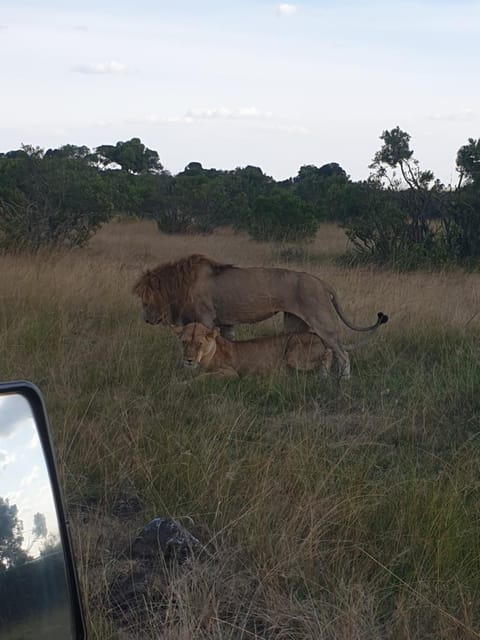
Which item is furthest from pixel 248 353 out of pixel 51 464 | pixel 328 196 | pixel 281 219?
pixel 328 196

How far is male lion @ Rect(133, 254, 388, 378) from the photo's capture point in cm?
822

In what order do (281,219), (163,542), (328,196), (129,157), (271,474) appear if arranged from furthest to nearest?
(129,157) → (328,196) → (281,219) → (271,474) → (163,542)

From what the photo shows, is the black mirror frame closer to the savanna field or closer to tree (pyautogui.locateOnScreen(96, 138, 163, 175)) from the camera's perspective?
the savanna field

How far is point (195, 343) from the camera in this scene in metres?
7.43

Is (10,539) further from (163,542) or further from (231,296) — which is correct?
(231,296)

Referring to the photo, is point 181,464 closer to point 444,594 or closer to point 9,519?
point 444,594

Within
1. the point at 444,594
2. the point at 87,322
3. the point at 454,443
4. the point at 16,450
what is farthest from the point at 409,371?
the point at 16,450

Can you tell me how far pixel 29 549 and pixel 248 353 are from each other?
615cm

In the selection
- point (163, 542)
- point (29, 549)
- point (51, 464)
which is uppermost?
point (51, 464)

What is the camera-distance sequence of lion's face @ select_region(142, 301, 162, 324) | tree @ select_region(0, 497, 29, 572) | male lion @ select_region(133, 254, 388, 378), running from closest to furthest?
tree @ select_region(0, 497, 29, 572) → male lion @ select_region(133, 254, 388, 378) → lion's face @ select_region(142, 301, 162, 324)

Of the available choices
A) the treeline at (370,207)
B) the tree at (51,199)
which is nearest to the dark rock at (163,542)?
the treeline at (370,207)

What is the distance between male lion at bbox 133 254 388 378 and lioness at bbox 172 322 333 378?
24cm

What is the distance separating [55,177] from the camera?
17234mm

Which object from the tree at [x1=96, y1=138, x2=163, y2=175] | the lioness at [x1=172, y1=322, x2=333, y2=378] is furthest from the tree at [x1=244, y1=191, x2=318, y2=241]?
the tree at [x1=96, y1=138, x2=163, y2=175]
